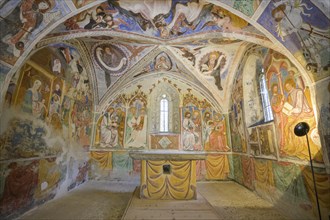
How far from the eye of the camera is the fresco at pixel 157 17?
191 inches

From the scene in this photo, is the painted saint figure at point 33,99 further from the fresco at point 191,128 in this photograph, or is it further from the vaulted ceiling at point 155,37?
the fresco at point 191,128

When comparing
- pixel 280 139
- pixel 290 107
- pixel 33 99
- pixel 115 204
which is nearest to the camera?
pixel 290 107

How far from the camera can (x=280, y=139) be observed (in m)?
5.19

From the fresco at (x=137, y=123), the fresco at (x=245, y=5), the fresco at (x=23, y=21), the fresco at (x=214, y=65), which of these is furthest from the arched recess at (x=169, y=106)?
the fresco at (x=23, y=21)

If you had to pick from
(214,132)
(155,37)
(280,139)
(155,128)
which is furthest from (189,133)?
(155,37)

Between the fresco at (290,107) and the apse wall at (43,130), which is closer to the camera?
the fresco at (290,107)

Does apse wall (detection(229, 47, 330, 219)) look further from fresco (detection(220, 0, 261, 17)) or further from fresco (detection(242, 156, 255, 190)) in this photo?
fresco (detection(220, 0, 261, 17))

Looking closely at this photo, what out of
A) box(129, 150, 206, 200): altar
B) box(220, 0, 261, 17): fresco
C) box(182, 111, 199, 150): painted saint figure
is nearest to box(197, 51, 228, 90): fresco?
box(182, 111, 199, 150): painted saint figure

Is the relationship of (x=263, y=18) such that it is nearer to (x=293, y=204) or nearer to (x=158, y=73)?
(x=293, y=204)

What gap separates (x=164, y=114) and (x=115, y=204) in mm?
5306

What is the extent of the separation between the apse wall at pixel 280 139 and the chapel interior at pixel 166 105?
4 cm

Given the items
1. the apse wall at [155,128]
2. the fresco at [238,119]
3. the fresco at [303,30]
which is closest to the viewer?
the fresco at [303,30]

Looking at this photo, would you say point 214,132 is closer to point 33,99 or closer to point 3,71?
point 33,99

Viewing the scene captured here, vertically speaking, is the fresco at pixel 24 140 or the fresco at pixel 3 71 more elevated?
the fresco at pixel 3 71
